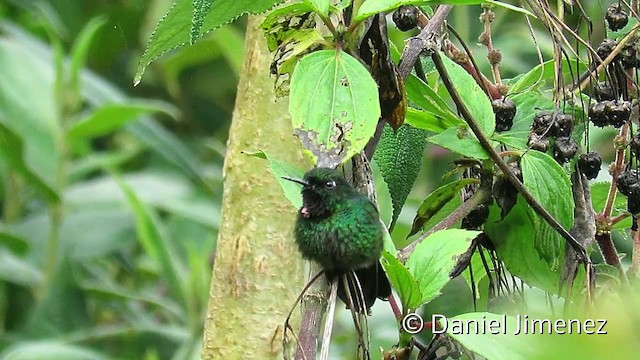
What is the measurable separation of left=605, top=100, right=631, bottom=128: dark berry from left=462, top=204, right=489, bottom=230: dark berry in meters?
0.08

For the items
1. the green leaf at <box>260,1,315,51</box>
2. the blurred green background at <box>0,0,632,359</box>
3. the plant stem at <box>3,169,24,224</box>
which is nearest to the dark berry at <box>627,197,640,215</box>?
the green leaf at <box>260,1,315,51</box>

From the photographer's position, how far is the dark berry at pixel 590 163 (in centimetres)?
51

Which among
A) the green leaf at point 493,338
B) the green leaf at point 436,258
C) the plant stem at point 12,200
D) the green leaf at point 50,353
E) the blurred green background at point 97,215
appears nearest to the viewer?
the green leaf at point 493,338

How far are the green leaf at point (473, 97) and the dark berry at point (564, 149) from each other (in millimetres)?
37

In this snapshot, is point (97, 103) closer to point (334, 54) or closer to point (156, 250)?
point (156, 250)

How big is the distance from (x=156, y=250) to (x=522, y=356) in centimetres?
90

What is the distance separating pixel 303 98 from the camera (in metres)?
0.41

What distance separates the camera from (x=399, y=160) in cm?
52

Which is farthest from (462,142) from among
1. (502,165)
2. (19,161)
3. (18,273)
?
(18,273)

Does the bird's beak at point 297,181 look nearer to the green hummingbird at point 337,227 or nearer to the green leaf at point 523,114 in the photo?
the green hummingbird at point 337,227

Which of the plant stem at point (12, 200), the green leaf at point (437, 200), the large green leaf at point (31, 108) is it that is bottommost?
the green leaf at point (437, 200)

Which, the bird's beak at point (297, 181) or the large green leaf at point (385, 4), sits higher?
the large green leaf at point (385, 4)

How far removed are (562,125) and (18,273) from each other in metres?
1.08

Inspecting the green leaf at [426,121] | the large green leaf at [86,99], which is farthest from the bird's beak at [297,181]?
the large green leaf at [86,99]
